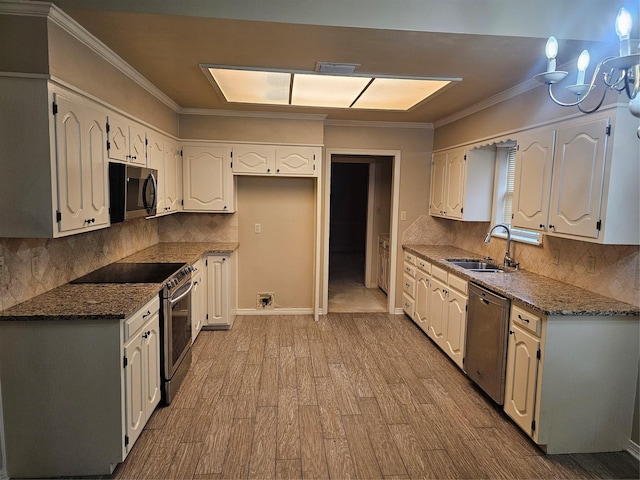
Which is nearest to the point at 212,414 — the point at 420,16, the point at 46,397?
the point at 46,397

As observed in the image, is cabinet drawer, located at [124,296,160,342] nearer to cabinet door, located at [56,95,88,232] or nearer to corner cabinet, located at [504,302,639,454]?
cabinet door, located at [56,95,88,232]

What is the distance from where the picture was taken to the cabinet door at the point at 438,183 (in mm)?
4723

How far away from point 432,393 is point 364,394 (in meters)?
0.55

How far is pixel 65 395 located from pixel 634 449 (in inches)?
132

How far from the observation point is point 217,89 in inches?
139

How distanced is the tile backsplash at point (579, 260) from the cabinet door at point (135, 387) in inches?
118

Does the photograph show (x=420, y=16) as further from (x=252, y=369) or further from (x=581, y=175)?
(x=252, y=369)

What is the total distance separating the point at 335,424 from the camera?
277 cm

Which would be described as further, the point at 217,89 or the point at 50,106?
the point at 217,89

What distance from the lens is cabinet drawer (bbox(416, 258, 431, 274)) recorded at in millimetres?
4332

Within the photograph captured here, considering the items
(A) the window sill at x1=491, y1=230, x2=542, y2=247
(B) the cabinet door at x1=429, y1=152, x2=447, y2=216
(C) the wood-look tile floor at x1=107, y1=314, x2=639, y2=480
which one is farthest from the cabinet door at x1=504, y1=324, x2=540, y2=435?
(B) the cabinet door at x1=429, y1=152, x2=447, y2=216

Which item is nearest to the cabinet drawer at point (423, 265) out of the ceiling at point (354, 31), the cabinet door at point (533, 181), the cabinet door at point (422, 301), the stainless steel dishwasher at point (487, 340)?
the cabinet door at point (422, 301)

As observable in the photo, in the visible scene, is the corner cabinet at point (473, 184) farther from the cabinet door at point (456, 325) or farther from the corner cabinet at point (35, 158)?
the corner cabinet at point (35, 158)

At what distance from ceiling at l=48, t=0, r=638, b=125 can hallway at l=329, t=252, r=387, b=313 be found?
3.44 metres
